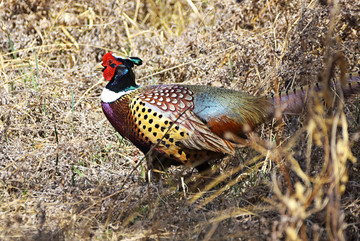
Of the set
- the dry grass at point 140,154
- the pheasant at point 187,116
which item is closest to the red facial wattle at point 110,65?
the pheasant at point 187,116

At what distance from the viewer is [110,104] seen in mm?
3441

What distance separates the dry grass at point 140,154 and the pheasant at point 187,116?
0.54 feet

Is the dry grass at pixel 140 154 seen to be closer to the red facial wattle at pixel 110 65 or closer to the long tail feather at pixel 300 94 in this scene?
the long tail feather at pixel 300 94

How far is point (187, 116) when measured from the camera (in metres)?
3.28

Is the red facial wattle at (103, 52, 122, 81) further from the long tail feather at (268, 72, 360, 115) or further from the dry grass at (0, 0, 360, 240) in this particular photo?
the long tail feather at (268, 72, 360, 115)

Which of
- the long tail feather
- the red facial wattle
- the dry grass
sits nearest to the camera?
the dry grass

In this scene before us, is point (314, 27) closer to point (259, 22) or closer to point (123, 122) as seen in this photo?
point (259, 22)

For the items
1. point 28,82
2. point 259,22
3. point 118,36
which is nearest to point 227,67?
point 259,22

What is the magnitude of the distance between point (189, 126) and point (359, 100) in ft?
3.81

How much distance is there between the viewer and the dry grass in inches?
104

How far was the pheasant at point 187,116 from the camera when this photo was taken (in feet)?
10.7

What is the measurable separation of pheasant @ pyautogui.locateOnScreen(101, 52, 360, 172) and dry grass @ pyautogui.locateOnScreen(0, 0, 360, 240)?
16 cm

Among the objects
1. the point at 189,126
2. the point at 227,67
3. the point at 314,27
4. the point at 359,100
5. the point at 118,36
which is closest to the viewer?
the point at 189,126

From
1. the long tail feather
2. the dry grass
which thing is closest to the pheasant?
the long tail feather
